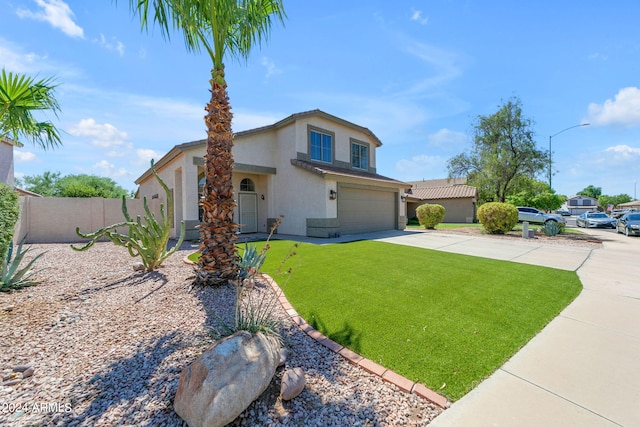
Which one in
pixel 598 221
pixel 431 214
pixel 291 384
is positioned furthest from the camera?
pixel 598 221

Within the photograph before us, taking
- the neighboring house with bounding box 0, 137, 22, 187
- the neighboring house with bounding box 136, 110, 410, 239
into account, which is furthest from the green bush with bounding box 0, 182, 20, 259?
the neighboring house with bounding box 0, 137, 22, 187

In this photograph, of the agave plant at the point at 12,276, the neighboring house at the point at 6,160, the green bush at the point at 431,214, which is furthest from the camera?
the green bush at the point at 431,214

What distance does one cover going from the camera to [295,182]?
13.7 meters

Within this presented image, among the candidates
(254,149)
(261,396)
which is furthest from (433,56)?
(261,396)

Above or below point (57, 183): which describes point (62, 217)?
below

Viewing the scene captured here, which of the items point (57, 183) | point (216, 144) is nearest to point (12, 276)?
point (216, 144)

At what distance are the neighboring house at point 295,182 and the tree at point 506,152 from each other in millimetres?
10156

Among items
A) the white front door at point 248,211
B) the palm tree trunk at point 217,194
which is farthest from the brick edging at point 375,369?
the white front door at point 248,211

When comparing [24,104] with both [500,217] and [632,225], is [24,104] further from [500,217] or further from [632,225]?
[632,225]

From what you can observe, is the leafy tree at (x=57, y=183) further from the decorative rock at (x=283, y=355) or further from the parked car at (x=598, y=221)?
the parked car at (x=598, y=221)

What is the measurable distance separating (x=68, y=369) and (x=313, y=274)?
4265mm

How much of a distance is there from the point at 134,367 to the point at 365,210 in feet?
43.5

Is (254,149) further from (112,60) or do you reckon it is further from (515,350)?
(515,350)

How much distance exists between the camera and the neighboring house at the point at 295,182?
1235 centimetres
